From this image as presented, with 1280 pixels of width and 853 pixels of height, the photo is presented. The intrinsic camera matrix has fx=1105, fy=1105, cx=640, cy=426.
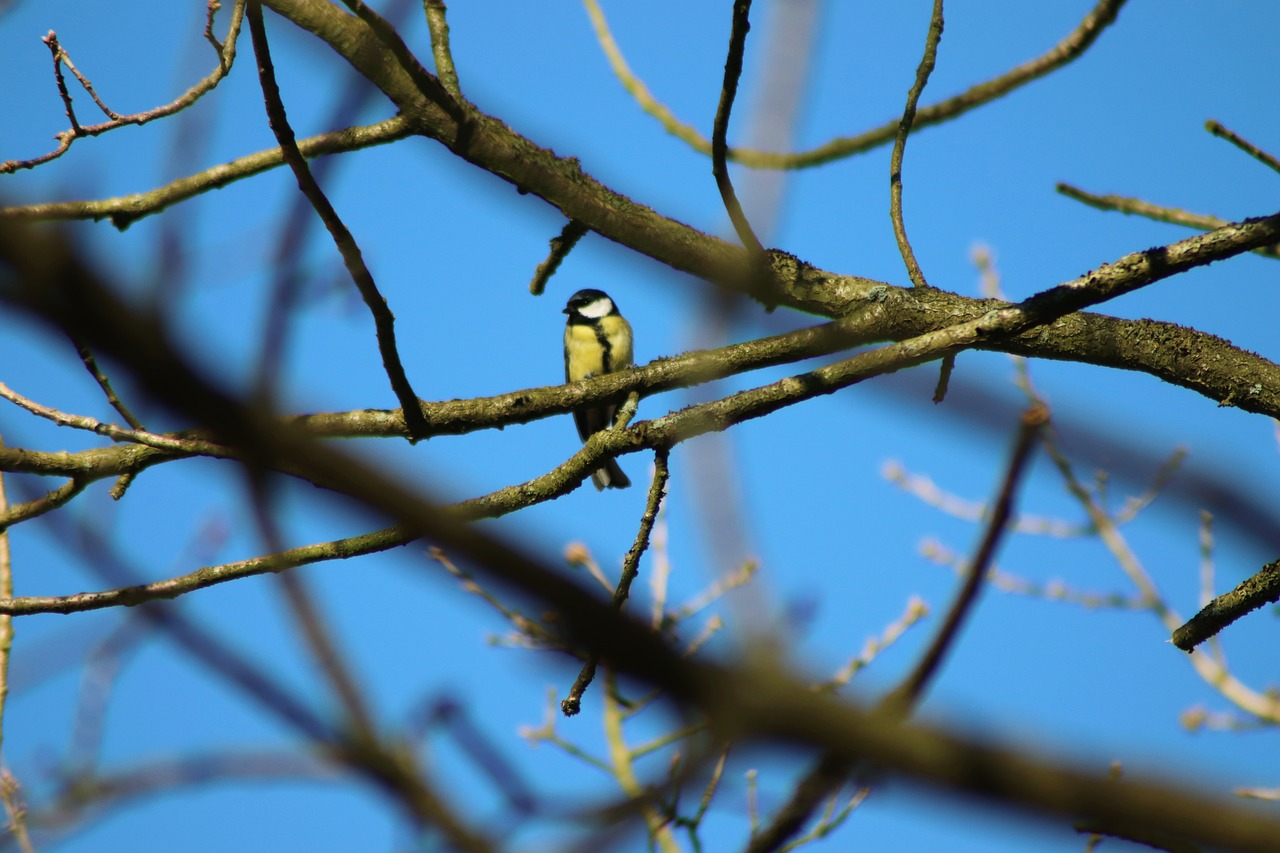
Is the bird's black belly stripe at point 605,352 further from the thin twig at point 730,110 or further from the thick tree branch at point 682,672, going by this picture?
the thick tree branch at point 682,672

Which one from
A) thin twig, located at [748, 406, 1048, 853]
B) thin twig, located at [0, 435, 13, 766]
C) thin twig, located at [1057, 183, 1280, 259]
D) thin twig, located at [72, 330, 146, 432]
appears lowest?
thin twig, located at [748, 406, 1048, 853]

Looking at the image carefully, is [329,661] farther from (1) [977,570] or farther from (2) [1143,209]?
(2) [1143,209]

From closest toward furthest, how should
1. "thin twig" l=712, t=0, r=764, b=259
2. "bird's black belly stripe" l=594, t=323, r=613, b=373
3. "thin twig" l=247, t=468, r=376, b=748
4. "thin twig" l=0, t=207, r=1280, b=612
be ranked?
"thin twig" l=247, t=468, r=376, b=748
"thin twig" l=712, t=0, r=764, b=259
"thin twig" l=0, t=207, r=1280, b=612
"bird's black belly stripe" l=594, t=323, r=613, b=373

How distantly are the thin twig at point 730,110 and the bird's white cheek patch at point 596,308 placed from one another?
215 inches

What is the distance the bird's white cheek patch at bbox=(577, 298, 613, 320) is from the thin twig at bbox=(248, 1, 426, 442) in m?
5.35

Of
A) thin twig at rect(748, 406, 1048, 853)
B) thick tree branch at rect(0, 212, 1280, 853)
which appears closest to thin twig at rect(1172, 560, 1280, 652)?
thin twig at rect(748, 406, 1048, 853)

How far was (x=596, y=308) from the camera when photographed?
27.8 ft

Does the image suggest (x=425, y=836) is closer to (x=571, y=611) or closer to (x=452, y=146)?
(x=571, y=611)

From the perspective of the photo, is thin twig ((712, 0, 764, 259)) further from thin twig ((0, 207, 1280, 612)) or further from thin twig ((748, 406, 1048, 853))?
thin twig ((748, 406, 1048, 853))

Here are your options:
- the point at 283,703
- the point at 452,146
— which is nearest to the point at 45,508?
the point at 452,146

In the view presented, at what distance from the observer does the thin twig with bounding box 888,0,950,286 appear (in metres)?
2.88

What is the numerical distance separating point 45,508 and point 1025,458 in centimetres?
292

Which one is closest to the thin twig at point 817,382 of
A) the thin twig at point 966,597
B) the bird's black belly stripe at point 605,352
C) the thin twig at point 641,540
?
the thin twig at point 641,540

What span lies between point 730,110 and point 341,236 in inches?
36.9
